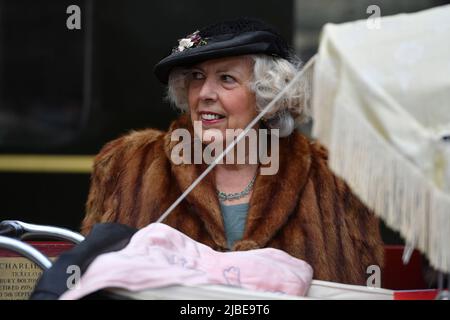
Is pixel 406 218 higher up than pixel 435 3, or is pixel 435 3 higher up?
pixel 435 3

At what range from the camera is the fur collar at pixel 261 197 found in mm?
2951

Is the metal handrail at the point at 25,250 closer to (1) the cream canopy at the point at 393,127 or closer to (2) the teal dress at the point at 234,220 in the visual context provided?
(1) the cream canopy at the point at 393,127

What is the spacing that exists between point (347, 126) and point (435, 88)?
24 centimetres

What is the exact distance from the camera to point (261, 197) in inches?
119

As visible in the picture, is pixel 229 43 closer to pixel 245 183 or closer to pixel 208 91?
pixel 208 91

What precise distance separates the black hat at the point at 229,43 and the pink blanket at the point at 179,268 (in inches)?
33.1

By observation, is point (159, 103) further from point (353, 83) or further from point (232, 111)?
point (353, 83)

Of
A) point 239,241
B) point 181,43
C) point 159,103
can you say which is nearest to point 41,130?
point 159,103

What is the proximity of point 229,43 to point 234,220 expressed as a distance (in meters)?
0.67

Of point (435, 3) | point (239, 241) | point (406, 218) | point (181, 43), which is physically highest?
point (435, 3)

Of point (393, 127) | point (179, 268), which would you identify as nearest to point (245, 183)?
point (179, 268)

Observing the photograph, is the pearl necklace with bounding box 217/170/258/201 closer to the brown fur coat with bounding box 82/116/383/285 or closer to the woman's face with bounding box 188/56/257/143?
the brown fur coat with bounding box 82/116/383/285

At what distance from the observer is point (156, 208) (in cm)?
305

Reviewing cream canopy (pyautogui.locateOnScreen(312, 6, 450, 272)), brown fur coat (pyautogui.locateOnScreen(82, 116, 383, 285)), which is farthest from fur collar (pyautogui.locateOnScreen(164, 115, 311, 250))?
cream canopy (pyautogui.locateOnScreen(312, 6, 450, 272))
